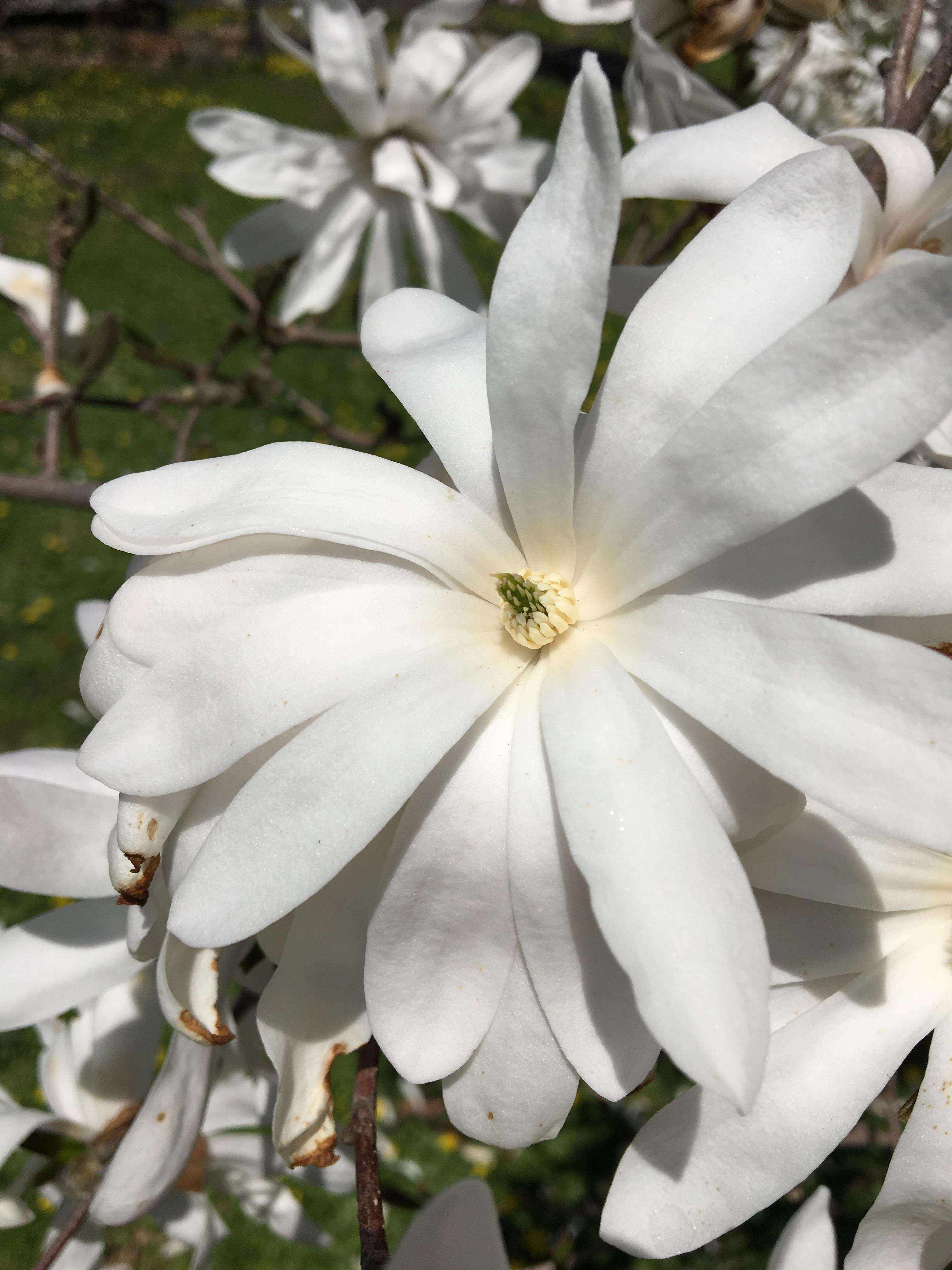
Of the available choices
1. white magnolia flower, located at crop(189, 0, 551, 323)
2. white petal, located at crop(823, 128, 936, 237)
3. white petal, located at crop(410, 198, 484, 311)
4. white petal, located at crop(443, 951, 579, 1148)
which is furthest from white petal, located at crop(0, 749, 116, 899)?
white petal, located at crop(410, 198, 484, 311)

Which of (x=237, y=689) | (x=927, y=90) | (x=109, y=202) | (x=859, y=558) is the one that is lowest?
(x=109, y=202)

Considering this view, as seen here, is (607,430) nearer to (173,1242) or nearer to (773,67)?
(173,1242)

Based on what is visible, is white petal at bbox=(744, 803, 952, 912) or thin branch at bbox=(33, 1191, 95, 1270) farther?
thin branch at bbox=(33, 1191, 95, 1270)

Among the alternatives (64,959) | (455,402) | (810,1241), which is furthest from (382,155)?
(810,1241)

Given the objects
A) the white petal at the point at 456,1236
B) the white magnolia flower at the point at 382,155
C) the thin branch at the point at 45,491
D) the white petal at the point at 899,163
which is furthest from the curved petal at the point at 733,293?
the white magnolia flower at the point at 382,155

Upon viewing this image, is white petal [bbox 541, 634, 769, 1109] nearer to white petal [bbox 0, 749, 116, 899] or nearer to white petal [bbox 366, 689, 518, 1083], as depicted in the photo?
white petal [bbox 366, 689, 518, 1083]

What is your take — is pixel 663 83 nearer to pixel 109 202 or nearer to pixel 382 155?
pixel 382 155
